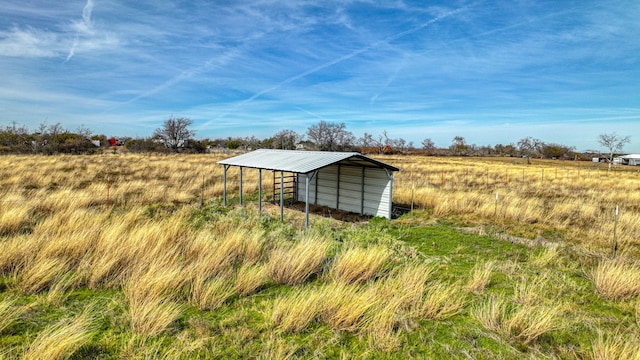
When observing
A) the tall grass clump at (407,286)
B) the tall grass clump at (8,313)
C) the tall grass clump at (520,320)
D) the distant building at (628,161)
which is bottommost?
the tall grass clump at (520,320)

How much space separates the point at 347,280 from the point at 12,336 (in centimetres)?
441

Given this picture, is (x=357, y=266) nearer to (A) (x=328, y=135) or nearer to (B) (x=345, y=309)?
(B) (x=345, y=309)

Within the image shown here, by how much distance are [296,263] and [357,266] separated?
43.3 inches

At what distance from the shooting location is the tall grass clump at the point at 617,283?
5707mm

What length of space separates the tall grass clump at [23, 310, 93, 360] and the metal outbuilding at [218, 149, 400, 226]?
301 inches

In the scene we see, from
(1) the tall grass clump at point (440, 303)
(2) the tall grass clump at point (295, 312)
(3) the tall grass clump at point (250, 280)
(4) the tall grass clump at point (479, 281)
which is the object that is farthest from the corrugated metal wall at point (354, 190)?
(2) the tall grass clump at point (295, 312)

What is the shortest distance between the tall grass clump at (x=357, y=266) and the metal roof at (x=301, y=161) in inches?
192

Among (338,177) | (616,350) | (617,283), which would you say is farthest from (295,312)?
(338,177)

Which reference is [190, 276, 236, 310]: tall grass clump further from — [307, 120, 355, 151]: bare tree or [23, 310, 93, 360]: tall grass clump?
[307, 120, 355, 151]: bare tree

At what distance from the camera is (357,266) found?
6172mm

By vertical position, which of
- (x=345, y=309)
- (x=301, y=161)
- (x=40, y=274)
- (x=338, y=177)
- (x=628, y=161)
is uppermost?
(x=301, y=161)

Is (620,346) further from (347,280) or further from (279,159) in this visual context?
(279,159)

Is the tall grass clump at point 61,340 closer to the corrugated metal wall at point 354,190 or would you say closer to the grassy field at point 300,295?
the grassy field at point 300,295

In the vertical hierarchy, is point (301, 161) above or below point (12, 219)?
above
